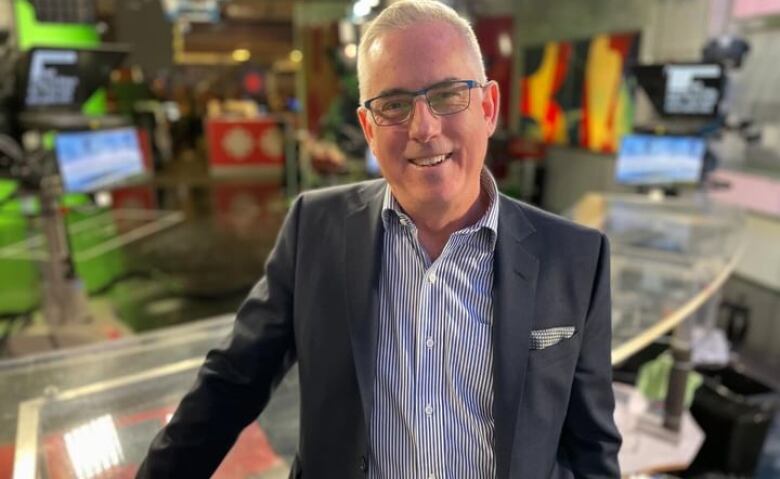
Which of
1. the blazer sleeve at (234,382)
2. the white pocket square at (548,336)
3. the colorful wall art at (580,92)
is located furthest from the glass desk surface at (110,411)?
the colorful wall art at (580,92)

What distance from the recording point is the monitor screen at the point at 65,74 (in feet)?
9.97

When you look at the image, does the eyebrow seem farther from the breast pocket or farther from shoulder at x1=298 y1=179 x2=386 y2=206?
the breast pocket

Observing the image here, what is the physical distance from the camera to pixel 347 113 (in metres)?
9.00

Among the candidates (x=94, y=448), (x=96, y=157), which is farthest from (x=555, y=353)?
(x=96, y=157)

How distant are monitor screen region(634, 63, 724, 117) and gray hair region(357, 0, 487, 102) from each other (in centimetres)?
364

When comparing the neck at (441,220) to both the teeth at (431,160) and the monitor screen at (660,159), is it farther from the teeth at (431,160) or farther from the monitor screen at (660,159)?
the monitor screen at (660,159)

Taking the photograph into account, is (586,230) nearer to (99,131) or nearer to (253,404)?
(253,404)

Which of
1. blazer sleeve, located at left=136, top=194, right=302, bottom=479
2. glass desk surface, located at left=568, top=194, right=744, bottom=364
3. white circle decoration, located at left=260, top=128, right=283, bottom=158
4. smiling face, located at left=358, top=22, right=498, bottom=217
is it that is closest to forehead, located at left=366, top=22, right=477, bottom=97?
smiling face, located at left=358, top=22, right=498, bottom=217

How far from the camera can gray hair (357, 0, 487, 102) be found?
95 cm

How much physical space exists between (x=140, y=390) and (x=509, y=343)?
1.09 metres

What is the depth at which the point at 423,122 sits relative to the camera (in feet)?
3.12

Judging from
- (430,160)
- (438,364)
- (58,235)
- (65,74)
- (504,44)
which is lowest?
(58,235)

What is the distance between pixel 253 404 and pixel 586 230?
2.36ft

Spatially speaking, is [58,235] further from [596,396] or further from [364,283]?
[596,396]
